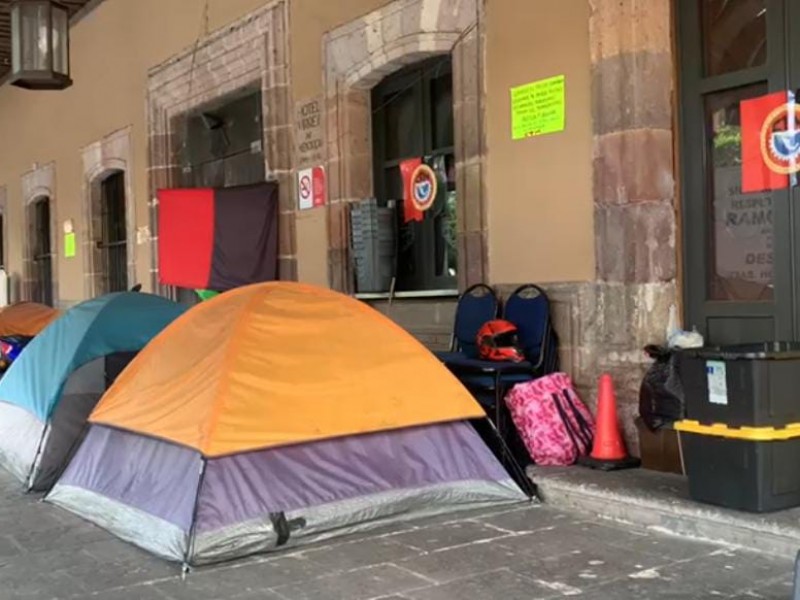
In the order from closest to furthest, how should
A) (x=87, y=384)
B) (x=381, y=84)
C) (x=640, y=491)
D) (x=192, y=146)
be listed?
(x=640, y=491) → (x=87, y=384) → (x=381, y=84) → (x=192, y=146)

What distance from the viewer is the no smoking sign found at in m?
8.42

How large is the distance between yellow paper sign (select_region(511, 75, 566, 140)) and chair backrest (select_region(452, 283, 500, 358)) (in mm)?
1090

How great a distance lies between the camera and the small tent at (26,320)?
10.2m

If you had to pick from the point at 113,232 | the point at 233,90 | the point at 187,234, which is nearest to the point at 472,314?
the point at 187,234

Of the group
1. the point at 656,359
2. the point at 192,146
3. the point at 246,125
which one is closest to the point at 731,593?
the point at 656,359

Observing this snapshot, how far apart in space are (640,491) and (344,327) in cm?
179

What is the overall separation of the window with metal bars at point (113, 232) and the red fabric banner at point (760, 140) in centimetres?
966

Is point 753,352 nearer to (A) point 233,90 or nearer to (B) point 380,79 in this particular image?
(B) point 380,79

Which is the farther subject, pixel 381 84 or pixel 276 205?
pixel 276 205

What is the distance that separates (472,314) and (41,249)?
11.7 m

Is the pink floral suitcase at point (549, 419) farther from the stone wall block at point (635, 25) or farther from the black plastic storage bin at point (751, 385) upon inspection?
the stone wall block at point (635, 25)

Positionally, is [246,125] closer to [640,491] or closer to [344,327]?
[344,327]

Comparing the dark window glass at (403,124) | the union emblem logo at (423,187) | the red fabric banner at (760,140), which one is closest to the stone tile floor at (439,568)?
the red fabric banner at (760,140)

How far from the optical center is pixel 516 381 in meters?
5.80
